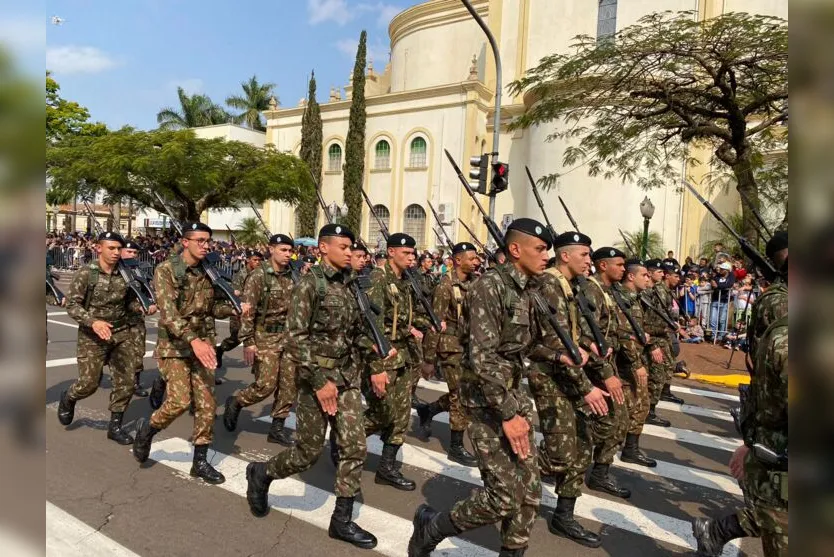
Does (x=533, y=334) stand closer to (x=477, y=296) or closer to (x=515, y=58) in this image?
(x=477, y=296)

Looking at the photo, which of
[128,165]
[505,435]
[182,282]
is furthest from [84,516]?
[128,165]

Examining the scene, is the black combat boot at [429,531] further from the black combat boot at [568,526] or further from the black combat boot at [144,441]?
the black combat boot at [144,441]

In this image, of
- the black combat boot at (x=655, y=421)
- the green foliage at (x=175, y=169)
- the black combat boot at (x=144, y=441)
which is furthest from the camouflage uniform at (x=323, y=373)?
the green foliage at (x=175, y=169)

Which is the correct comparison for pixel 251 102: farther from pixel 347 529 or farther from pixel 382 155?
pixel 347 529

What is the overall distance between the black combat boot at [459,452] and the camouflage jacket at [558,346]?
1.72m

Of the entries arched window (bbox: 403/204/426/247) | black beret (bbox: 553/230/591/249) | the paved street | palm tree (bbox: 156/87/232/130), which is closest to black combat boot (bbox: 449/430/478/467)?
the paved street

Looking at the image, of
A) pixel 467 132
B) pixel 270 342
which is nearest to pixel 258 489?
pixel 270 342

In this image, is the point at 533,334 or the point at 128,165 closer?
the point at 533,334

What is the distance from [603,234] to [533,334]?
2083 cm

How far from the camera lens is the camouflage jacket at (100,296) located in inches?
235

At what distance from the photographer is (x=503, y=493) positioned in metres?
3.28

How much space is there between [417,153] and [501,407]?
1192 inches

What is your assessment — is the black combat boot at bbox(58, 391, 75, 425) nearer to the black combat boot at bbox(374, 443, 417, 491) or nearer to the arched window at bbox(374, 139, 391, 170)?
the black combat boot at bbox(374, 443, 417, 491)
